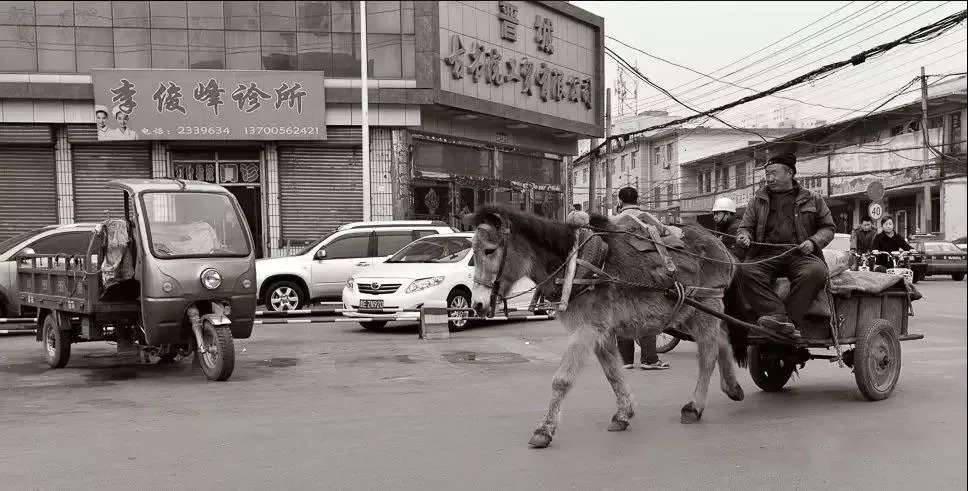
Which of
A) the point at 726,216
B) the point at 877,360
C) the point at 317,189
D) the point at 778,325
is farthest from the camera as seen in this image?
the point at 317,189

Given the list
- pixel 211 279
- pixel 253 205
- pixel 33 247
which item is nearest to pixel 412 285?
pixel 211 279

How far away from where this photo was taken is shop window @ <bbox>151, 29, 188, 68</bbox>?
68.2 ft

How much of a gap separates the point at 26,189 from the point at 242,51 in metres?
6.40

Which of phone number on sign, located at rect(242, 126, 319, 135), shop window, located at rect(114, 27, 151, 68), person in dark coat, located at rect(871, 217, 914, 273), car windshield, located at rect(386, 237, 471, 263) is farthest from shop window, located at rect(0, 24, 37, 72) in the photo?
person in dark coat, located at rect(871, 217, 914, 273)

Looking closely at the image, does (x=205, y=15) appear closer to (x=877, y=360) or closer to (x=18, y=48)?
(x=18, y=48)

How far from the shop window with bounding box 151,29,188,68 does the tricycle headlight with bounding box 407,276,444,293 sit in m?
11.2

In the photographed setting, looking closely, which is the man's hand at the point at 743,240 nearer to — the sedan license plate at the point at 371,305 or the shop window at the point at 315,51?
the sedan license plate at the point at 371,305

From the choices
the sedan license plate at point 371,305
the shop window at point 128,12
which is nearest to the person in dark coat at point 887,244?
the sedan license plate at point 371,305

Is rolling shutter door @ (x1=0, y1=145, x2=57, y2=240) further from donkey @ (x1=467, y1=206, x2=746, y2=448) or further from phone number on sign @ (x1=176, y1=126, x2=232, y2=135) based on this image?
donkey @ (x1=467, y1=206, x2=746, y2=448)

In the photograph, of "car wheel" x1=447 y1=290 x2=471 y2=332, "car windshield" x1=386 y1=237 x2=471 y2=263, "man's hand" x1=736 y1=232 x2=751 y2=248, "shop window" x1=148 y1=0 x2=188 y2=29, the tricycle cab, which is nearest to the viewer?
"man's hand" x1=736 y1=232 x2=751 y2=248

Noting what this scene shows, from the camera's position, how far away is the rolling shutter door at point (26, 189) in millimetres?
20719

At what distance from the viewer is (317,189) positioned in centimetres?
2220

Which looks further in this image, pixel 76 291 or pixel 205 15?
pixel 205 15

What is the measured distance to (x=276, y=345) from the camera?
11.9 meters
